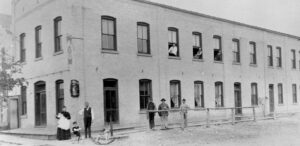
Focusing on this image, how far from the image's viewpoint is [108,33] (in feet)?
67.1

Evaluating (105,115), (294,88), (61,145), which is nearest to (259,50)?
(294,88)

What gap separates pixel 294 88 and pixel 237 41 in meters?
10.3

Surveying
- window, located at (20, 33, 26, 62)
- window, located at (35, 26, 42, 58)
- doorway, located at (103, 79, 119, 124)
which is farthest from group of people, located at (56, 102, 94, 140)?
window, located at (20, 33, 26, 62)

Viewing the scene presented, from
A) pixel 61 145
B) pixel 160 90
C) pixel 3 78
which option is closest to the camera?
pixel 61 145

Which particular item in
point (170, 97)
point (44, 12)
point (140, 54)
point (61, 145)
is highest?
point (44, 12)

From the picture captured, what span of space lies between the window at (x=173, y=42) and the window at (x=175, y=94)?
184 centimetres

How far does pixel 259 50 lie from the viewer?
3125 cm

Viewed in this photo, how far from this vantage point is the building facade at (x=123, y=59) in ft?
62.9

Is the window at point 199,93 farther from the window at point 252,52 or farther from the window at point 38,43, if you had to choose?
the window at point 38,43

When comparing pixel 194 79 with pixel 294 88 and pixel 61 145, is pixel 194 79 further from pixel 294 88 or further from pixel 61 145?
pixel 294 88

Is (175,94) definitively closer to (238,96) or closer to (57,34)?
(238,96)

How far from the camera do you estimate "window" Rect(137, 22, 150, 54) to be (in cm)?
2211

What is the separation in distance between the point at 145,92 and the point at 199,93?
16.8 feet

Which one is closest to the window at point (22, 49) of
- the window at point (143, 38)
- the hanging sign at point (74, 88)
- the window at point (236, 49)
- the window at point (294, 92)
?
the hanging sign at point (74, 88)
